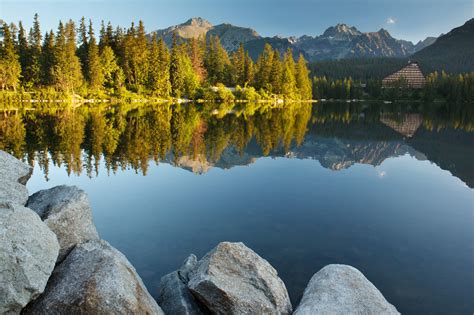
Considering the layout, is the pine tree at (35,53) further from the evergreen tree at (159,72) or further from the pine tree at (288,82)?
the pine tree at (288,82)

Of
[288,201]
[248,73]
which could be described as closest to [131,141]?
[288,201]

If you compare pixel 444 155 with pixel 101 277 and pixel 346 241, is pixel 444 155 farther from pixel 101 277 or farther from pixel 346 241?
pixel 101 277

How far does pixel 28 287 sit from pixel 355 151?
1119 inches

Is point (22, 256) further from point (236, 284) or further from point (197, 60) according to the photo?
point (197, 60)

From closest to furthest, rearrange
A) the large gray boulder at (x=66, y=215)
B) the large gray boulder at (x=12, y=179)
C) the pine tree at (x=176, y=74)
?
the large gray boulder at (x=66, y=215) < the large gray boulder at (x=12, y=179) < the pine tree at (x=176, y=74)

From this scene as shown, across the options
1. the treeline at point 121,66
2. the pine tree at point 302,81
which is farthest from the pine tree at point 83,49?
the pine tree at point 302,81

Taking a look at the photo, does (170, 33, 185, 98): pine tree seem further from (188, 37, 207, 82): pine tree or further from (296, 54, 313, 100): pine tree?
(296, 54, 313, 100): pine tree

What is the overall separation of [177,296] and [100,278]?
203 cm

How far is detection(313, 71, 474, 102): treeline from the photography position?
5779 inches

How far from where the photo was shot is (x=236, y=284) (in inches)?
288

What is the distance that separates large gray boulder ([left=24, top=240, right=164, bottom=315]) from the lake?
2.71 meters

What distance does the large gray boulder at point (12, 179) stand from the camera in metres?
8.08

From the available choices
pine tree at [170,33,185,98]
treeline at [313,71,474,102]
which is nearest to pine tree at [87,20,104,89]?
pine tree at [170,33,185,98]

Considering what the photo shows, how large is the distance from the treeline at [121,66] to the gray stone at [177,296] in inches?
3197
